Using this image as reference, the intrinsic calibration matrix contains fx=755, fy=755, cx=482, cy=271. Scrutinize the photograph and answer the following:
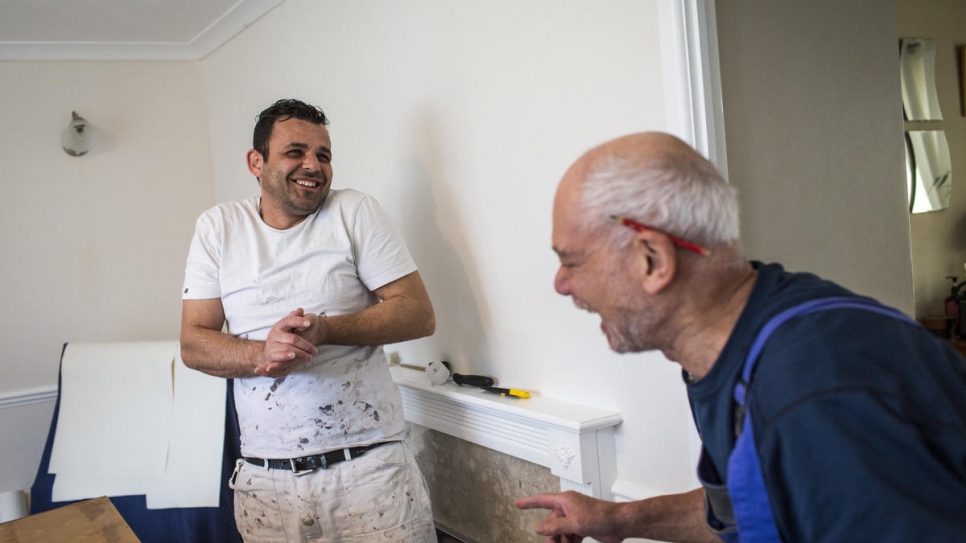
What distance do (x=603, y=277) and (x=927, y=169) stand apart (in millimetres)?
3422

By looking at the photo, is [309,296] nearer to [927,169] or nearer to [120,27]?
[120,27]

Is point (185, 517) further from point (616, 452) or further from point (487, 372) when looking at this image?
point (616, 452)

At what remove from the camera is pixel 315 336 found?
5.63ft

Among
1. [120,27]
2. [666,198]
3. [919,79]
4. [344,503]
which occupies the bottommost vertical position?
[344,503]

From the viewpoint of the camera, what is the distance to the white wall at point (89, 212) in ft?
11.1

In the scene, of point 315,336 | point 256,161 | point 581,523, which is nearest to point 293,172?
point 256,161

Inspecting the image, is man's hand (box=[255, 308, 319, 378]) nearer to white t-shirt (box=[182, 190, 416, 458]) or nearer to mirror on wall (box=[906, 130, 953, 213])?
white t-shirt (box=[182, 190, 416, 458])

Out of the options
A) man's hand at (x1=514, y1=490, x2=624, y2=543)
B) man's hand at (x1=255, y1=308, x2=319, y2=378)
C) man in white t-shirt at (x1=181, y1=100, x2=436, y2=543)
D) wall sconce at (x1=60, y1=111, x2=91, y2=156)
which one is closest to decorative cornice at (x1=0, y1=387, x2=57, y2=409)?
wall sconce at (x1=60, y1=111, x2=91, y2=156)

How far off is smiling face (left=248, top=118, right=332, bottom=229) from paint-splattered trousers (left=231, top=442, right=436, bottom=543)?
0.65 metres

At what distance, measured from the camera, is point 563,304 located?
194cm

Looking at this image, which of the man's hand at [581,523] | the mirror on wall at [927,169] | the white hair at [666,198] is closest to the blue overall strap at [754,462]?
the white hair at [666,198]

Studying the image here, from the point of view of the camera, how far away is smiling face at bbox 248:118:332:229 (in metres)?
1.95

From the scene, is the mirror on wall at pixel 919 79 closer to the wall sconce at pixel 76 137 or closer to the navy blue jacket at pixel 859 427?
the navy blue jacket at pixel 859 427

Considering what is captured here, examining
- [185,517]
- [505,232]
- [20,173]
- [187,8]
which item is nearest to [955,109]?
[505,232]
